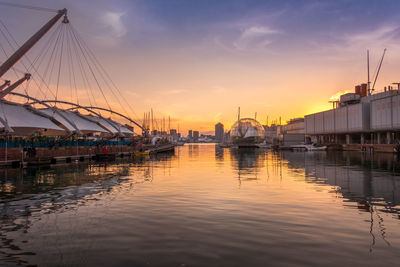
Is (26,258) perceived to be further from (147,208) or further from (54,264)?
(147,208)

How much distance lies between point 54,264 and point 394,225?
1327 cm

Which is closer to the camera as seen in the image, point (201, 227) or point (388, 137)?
point (201, 227)

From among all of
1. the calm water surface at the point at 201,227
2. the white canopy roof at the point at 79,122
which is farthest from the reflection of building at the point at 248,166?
the white canopy roof at the point at 79,122

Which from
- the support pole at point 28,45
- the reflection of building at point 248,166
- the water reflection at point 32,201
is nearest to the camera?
the water reflection at point 32,201

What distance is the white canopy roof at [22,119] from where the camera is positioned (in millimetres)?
55969

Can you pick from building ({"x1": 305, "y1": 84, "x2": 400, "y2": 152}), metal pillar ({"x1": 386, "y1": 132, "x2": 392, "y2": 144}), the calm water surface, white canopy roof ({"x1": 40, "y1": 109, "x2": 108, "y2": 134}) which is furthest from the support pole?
metal pillar ({"x1": 386, "y1": 132, "x2": 392, "y2": 144})

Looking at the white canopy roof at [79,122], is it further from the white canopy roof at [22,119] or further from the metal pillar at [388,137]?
the metal pillar at [388,137]

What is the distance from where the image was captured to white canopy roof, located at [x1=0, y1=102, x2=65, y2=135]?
5597 centimetres

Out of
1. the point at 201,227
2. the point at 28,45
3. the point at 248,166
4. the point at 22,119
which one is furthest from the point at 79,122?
the point at 201,227

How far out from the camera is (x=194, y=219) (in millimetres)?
14602

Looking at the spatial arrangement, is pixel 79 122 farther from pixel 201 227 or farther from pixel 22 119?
pixel 201 227

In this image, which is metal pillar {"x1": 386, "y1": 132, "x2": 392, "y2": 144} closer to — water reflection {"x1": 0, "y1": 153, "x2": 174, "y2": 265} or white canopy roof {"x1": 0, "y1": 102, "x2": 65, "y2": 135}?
water reflection {"x1": 0, "y1": 153, "x2": 174, "y2": 265}

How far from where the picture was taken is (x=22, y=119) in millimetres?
57781

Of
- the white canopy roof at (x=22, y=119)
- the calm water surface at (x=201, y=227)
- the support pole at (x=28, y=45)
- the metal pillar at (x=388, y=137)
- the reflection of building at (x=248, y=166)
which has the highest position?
the support pole at (x=28, y=45)
